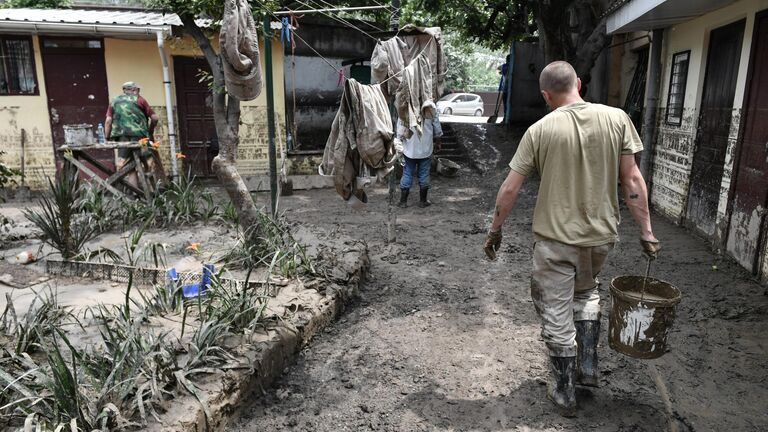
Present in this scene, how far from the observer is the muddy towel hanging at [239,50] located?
354 cm

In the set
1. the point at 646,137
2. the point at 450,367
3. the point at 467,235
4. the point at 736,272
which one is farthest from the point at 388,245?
the point at 646,137

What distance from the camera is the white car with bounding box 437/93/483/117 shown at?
2712cm

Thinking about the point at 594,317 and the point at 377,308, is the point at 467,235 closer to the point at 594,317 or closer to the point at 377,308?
the point at 377,308

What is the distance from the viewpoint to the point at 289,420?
2.82 metres

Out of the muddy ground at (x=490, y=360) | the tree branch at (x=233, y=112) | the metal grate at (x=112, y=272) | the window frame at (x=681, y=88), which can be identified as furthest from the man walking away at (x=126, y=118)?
the window frame at (x=681, y=88)

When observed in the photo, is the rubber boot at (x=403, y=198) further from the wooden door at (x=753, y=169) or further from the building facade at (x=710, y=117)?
the wooden door at (x=753, y=169)

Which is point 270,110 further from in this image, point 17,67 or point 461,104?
point 461,104

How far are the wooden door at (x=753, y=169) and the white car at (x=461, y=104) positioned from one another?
22309 millimetres

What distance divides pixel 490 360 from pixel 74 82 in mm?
8368

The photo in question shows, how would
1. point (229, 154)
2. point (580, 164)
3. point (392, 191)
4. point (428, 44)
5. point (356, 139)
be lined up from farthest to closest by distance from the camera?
point (392, 191)
point (428, 44)
point (229, 154)
point (356, 139)
point (580, 164)

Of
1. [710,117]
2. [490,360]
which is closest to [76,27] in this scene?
[490,360]

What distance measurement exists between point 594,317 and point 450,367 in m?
0.95

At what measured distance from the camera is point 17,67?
8.38 metres

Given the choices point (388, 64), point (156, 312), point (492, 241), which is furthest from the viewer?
point (388, 64)
